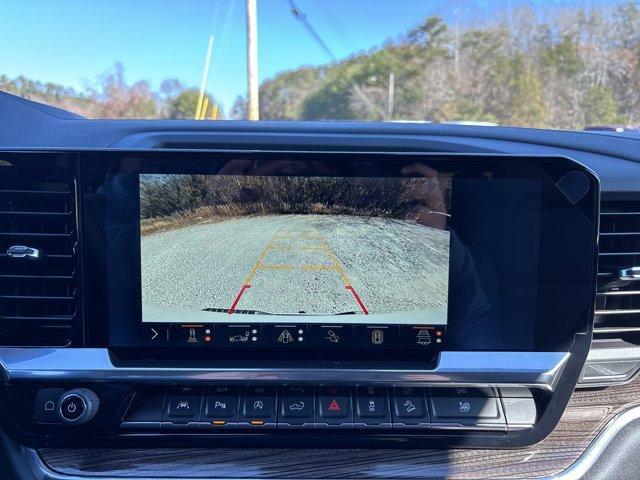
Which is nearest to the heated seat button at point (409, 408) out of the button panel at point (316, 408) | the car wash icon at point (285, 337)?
the button panel at point (316, 408)

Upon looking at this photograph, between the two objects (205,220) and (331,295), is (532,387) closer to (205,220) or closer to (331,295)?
(331,295)

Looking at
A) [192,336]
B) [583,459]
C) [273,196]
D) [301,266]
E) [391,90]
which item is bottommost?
[583,459]

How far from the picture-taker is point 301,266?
5.82 ft

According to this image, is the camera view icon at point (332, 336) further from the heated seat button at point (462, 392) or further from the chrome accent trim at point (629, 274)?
the chrome accent trim at point (629, 274)

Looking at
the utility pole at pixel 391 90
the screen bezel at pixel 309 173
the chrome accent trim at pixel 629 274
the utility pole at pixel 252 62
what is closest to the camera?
the screen bezel at pixel 309 173

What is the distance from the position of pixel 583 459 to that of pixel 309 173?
49.7 inches

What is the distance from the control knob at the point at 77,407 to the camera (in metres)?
1.76

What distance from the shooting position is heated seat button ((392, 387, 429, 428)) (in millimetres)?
1761

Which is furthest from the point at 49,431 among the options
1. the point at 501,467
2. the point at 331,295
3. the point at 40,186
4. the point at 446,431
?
the point at 501,467

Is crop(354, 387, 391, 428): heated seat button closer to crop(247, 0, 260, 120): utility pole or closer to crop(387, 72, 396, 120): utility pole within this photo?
crop(247, 0, 260, 120): utility pole

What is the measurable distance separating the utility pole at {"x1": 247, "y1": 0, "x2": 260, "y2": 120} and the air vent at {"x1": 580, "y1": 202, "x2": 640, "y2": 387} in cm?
323

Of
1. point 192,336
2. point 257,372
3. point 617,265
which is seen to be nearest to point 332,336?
point 257,372

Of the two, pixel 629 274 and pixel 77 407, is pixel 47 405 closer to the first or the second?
pixel 77 407

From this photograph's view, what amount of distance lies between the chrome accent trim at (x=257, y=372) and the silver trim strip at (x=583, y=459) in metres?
0.29
